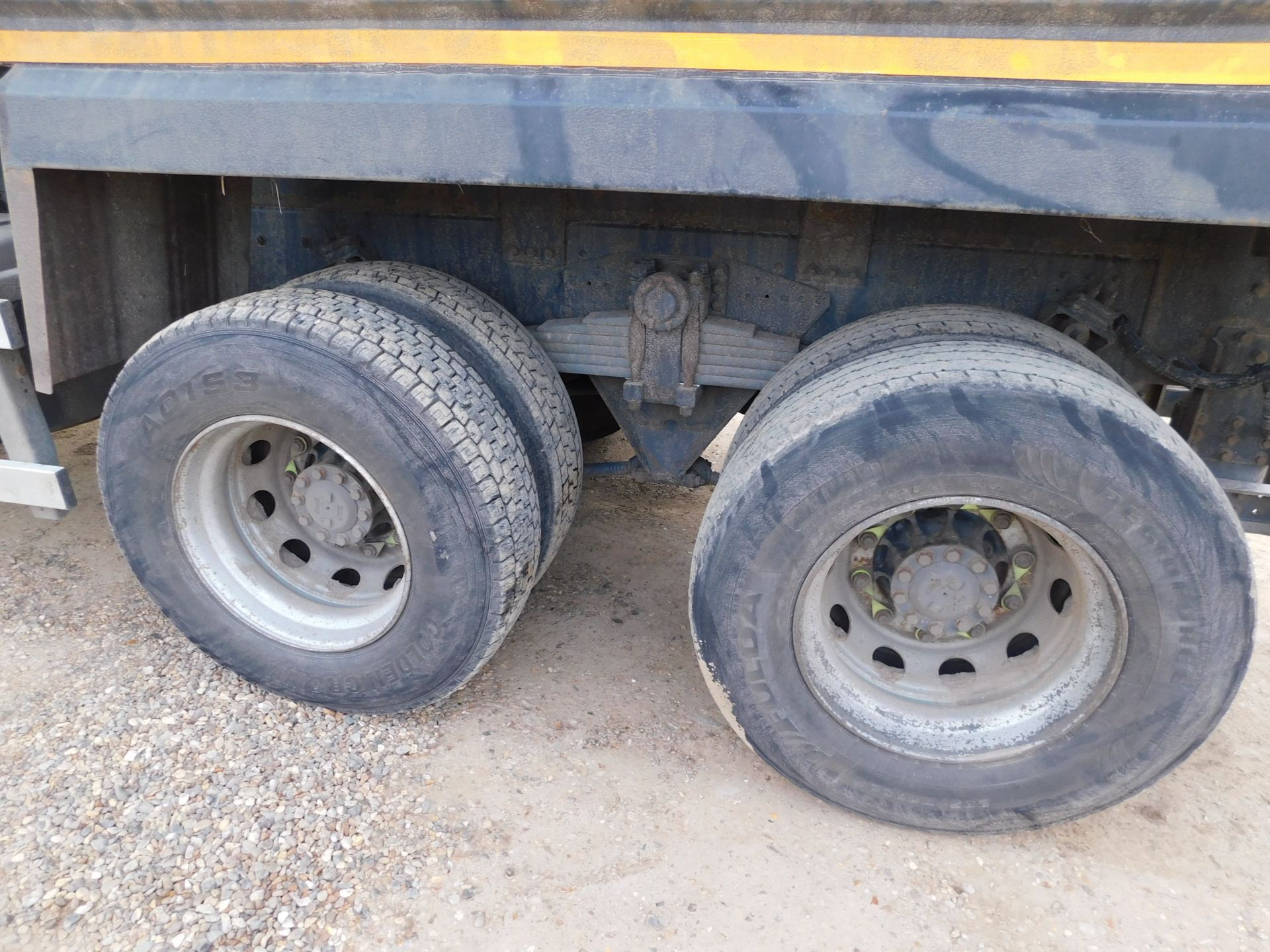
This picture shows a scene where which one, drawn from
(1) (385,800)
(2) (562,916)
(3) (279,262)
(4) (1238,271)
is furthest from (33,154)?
(4) (1238,271)

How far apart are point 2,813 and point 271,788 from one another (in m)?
0.67

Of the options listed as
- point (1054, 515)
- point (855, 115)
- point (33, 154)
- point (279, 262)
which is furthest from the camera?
point (279, 262)

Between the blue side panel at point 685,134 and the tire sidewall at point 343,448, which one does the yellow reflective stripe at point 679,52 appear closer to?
the blue side panel at point 685,134

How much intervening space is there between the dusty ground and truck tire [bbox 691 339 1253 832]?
215mm

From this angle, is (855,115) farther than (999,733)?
No

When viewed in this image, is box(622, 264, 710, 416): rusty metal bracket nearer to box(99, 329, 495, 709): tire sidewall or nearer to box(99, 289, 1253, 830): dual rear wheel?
box(99, 289, 1253, 830): dual rear wheel

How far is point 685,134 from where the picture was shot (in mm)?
1815

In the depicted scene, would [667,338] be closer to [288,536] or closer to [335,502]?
[335,502]

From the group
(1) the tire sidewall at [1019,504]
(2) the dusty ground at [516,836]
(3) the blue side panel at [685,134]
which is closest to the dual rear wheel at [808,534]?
(1) the tire sidewall at [1019,504]

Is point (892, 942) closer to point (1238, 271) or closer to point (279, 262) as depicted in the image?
point (1238, 271)

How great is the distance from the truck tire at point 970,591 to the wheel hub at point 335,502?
1.11 metres

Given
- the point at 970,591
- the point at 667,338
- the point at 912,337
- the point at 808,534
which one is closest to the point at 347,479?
the point at 667,338

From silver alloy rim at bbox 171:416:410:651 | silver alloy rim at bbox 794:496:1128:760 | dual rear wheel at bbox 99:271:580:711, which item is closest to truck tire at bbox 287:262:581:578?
dual rear wheel at bbox 99:271:580:711

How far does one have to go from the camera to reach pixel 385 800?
237 centimetres
